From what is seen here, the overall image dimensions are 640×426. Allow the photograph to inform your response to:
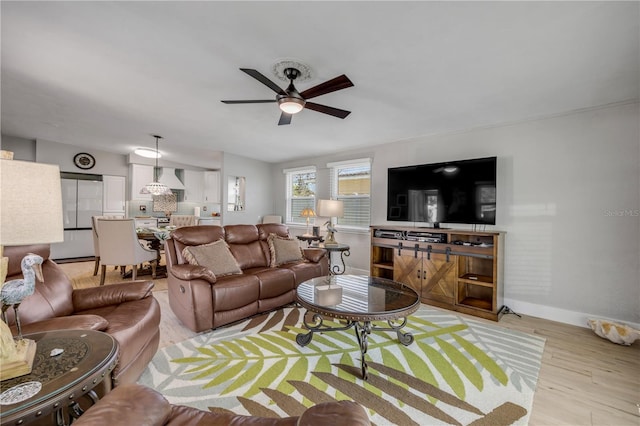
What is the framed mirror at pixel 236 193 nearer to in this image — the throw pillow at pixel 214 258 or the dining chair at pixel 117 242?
the dining chair at pixel 117 242

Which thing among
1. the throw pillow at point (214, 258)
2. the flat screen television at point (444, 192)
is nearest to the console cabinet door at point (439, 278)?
the flat screen television at point (444, 192)

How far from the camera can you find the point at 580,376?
208cm

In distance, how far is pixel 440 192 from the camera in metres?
3.84

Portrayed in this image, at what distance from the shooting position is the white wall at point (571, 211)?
2818mm

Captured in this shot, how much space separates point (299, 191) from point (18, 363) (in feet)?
17.9

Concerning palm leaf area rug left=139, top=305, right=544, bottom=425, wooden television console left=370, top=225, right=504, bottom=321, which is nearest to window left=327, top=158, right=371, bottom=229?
wooden television console left=370, top=225, right=504, bottom=321

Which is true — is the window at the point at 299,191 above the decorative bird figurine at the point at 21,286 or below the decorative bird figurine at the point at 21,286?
above

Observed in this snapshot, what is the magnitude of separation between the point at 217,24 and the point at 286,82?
0.84 metres

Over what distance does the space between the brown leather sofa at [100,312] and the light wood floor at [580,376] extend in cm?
60

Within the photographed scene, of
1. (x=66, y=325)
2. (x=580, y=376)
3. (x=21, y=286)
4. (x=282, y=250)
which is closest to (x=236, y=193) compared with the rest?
(x=282, y=250)

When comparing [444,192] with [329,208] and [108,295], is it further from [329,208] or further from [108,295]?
[108,295]

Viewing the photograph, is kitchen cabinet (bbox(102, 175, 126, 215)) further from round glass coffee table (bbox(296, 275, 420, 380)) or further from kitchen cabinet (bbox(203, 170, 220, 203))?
round glass coffee table (bbox(296, 275, 420, 380))

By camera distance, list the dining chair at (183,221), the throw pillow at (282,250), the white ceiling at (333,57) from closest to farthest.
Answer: the white ceiling at (333,57), the throw pillow at (282,250), the dining chair at (183,221)

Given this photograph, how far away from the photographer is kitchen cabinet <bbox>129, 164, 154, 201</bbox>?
676cm
